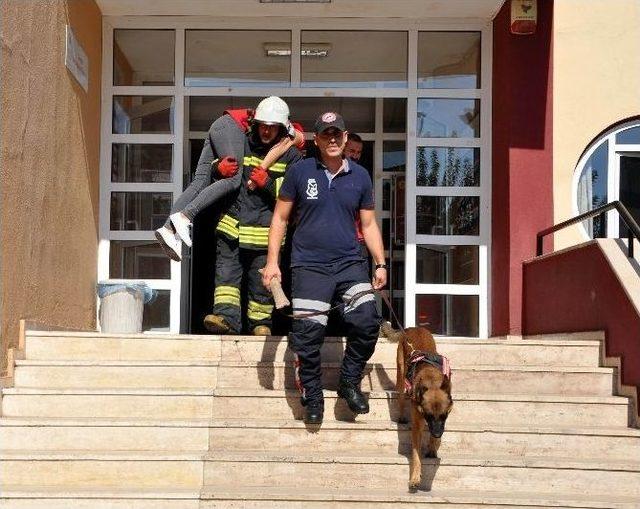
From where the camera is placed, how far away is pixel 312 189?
5969 millimetres

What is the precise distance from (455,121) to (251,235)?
115 inches

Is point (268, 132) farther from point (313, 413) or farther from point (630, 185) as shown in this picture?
point (630, 185)

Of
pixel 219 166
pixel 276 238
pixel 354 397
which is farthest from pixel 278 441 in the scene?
pixel 219 166

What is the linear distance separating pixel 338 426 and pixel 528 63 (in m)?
4.35

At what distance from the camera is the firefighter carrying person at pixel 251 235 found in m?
7.17

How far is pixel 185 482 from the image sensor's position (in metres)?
5.53

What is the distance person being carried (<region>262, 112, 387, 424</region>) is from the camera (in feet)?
18.9

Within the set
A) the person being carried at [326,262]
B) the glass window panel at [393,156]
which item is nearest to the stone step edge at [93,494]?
the person being carried at [326,262]

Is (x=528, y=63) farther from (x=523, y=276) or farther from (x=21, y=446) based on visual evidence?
(x=21, y=446)

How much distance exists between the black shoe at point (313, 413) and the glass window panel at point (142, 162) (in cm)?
401

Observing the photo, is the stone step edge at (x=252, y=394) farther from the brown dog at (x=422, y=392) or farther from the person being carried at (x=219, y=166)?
the person being carried at (x=219, y=166)

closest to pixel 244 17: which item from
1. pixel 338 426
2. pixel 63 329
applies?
pixel 63 329

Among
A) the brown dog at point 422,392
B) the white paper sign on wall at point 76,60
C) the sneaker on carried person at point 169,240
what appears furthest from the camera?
the white paper sign on wall at point 76,60

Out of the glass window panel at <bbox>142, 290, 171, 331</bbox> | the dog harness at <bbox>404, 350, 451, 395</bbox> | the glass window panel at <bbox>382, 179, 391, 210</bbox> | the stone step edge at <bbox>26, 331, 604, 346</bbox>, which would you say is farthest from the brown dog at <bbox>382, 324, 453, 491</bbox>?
the glass window panel at <bbox>382, 179, 391, 210</bbox>
